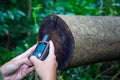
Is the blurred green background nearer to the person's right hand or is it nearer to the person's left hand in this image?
the person's left hand

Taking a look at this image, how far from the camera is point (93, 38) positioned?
2.16m

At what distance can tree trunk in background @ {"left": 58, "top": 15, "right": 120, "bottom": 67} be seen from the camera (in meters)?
2.07

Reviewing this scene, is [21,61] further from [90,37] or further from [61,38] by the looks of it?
[90,37]

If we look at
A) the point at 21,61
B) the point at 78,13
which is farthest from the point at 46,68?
the point at 78,13

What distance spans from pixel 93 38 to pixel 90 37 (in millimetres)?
28

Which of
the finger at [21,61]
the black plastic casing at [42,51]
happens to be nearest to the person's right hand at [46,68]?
the black plastic casing at [42,51]

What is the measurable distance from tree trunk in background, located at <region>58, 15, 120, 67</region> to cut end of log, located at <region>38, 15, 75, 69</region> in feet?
0.10

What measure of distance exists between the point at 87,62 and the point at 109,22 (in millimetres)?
408

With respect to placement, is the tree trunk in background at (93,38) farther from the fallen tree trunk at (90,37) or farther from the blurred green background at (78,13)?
the blurred green background at (78,13)

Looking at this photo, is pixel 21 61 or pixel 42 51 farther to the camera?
pixel 21 61

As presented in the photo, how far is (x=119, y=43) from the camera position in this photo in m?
2.36

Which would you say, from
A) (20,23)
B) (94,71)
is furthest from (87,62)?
(20,23)

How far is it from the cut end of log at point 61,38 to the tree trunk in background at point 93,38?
0.03 m

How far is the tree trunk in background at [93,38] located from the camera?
2.07m
